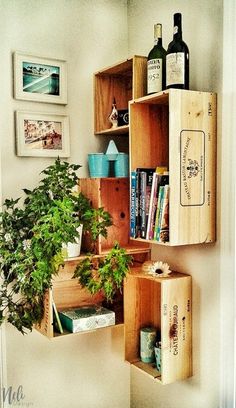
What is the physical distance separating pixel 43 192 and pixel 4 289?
551 millimetres

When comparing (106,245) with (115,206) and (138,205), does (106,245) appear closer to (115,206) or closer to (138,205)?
(115,206)

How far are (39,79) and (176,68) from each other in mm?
772

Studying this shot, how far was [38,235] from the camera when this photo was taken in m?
1.93

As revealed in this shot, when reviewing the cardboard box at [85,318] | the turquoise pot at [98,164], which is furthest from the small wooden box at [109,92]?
the cardboard box at [85,318]

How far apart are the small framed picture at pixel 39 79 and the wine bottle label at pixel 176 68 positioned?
694 mm


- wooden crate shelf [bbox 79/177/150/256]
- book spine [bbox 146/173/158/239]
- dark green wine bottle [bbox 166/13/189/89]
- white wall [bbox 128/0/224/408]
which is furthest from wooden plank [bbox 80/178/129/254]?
dark green wine bottle [bbox 166/13/189/89]

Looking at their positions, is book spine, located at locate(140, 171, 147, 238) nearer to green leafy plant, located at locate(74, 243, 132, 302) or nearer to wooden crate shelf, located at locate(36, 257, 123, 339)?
green leafy plant, located at locate(74, 243, 132, 302)

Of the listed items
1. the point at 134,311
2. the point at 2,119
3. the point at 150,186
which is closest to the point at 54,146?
the point at 2,119

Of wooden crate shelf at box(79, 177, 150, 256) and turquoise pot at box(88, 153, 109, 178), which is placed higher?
turquoise pot at box(88, 153, 109, 178)

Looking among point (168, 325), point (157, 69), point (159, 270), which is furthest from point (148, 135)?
point (168, 325)

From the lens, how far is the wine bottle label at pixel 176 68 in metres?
1.88

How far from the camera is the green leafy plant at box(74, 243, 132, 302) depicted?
2.10 metres

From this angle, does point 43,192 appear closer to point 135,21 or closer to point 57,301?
point 57,301

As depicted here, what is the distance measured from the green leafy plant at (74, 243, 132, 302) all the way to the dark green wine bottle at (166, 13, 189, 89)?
30.7 inches
